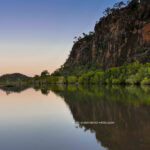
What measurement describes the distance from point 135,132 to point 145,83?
5974cm

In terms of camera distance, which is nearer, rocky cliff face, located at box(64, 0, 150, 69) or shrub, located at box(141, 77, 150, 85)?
shrub, located at box(141, 77, 150, 85)

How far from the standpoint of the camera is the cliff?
90.2 meters

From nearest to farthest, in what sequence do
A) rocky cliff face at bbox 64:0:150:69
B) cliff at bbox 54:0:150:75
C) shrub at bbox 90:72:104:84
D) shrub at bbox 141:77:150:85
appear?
shrub at bbox 141:77:150:85 → rocky cliff face at bbox 64:0:150:69 → cliff at bbox 54:0:150:75 → shrub at bbox 90:72:104:84

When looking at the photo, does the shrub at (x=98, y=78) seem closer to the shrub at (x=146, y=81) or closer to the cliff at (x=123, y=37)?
the cliff at (x=123, y=37)

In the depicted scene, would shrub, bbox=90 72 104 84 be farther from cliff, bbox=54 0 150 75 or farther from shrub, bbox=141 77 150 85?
shrub, bbox=141 77 150 85

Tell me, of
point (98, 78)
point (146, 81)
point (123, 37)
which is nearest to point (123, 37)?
point (123, 37)

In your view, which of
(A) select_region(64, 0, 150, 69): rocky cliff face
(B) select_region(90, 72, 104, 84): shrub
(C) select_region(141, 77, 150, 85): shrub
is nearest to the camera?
(C) select_region(141, 77, 150, 85): shrub

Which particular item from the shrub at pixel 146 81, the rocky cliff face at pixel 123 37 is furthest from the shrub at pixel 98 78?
the shrub at pixel 146 81

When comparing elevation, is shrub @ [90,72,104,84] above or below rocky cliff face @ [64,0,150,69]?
below

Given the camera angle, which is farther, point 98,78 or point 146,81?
point 98,78

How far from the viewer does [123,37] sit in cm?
10238

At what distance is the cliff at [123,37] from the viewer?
90188 millimetres

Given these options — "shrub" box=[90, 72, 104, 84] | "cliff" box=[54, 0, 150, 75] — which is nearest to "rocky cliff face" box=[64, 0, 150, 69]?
"cliff" box=[54, 0, 150, 75]

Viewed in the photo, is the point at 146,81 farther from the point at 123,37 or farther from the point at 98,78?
the point at 123,37
